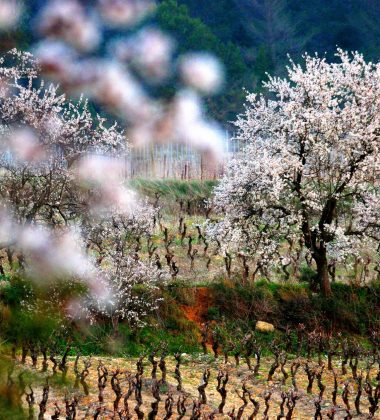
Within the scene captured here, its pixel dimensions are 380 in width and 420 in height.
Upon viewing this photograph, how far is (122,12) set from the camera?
2490 millimetres

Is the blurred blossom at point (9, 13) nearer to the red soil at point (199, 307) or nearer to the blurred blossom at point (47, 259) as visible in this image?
the blurred blossom at point (47, 259)

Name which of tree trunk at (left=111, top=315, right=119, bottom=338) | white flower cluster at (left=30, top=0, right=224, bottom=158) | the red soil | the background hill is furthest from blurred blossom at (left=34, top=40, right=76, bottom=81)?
the background hill

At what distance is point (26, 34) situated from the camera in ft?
6.93

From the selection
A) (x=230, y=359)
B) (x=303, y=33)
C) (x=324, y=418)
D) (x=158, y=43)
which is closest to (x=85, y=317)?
(x=230, y=359)

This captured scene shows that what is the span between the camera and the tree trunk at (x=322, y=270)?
2003 centimetres

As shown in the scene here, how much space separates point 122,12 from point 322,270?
1830 centimetres

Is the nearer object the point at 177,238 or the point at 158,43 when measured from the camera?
the point at 158,43

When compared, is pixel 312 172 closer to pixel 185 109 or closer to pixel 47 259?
pixel 185 109

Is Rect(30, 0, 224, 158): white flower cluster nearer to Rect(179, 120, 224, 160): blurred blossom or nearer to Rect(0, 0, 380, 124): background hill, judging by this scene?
Rect(179, 120, 224, 160): blurred blossom

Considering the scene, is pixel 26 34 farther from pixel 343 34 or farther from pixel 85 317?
pixel 343 34

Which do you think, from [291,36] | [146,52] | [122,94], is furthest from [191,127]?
[291,36]

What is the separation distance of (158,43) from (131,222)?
1896 centimetres

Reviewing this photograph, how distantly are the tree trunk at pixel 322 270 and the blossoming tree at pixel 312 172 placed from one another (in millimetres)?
28

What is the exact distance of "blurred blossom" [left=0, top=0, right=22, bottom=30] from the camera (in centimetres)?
199
